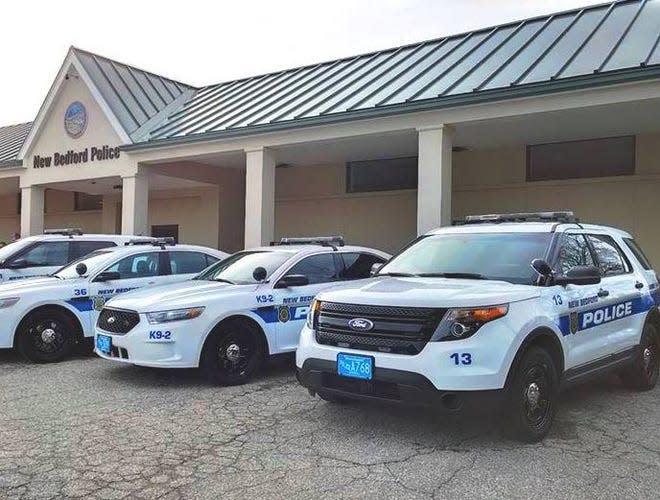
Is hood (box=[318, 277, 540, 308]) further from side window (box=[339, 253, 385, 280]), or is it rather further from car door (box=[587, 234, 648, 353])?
side window (box=[339, 253, 385, 280])

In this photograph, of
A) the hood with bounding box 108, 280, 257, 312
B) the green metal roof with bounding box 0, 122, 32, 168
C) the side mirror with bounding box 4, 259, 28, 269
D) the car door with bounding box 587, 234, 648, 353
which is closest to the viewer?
the car door with bounding box 587, 234, 648, 353

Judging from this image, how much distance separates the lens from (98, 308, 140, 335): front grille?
22.5 ft

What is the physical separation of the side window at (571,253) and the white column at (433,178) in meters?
4.46

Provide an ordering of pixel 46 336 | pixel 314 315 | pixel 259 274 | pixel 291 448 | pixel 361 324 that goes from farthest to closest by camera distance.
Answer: pixel 46 336 → pixel 259 274 → pixel 314 315 → pixel 361 324 → pixel 291 448

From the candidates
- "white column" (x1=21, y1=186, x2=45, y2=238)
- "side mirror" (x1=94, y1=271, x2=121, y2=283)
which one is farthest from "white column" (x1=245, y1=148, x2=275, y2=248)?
"white column" (x1=21, y1=186, x2=45, y2=238)

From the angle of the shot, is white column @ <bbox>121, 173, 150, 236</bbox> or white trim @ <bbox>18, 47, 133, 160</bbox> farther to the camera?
white trim @ <bbox>18, 47, 133, 160</bbox>

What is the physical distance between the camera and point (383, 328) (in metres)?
4.87

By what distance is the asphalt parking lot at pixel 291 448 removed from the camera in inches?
161

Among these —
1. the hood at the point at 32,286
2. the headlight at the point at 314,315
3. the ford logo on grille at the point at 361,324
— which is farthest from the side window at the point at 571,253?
the hood at the point at 32,286

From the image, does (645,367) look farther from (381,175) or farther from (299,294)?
(381,175)

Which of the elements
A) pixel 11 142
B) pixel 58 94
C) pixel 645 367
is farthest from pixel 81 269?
pixel 11 142

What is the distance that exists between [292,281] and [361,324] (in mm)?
2535

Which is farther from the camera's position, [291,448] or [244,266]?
[244,266]

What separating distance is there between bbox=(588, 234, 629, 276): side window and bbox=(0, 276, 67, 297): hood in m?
6.78
